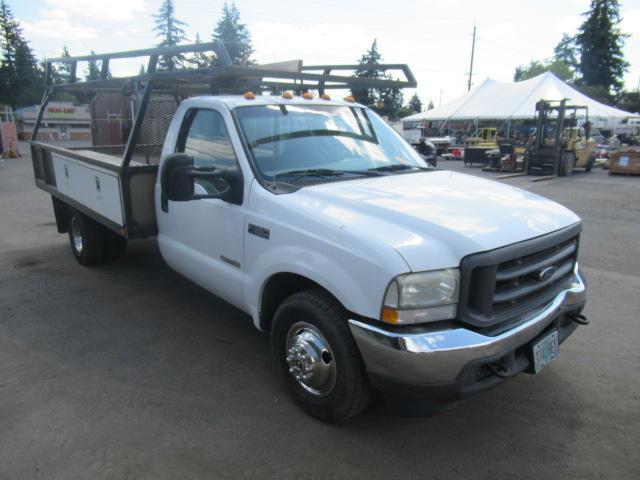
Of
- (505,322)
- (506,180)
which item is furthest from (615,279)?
(506,180)

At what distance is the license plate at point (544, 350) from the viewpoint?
8.97 ft

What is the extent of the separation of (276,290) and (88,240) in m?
3.67

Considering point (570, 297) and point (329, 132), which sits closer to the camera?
point (570, 297)

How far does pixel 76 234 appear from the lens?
6.35 meters

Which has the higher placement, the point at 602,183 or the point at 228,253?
the point at 228,253

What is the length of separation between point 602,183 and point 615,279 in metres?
12.2

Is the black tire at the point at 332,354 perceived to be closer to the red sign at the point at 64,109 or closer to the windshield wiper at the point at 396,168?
the windshield wiper at the point at 396,168

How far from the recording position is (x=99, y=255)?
6.09 m

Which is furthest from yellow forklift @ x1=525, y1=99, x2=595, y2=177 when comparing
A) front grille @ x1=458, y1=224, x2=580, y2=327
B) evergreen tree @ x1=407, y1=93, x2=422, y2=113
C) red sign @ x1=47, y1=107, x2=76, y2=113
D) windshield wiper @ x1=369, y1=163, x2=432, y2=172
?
evergreen tree @ x1=407, y1=93, x2=422, y2=113

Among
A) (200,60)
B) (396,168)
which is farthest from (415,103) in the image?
(396,168)

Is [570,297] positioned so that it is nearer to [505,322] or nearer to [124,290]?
[505,322]

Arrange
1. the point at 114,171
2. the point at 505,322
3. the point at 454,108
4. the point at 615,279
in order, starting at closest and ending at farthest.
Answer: the point at 505,322 < the point at 114,171 < the point at 615,279 < the point at 454,108

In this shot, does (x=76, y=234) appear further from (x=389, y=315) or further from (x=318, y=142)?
(x=389, y=315)

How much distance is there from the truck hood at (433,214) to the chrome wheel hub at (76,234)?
4.30 m
